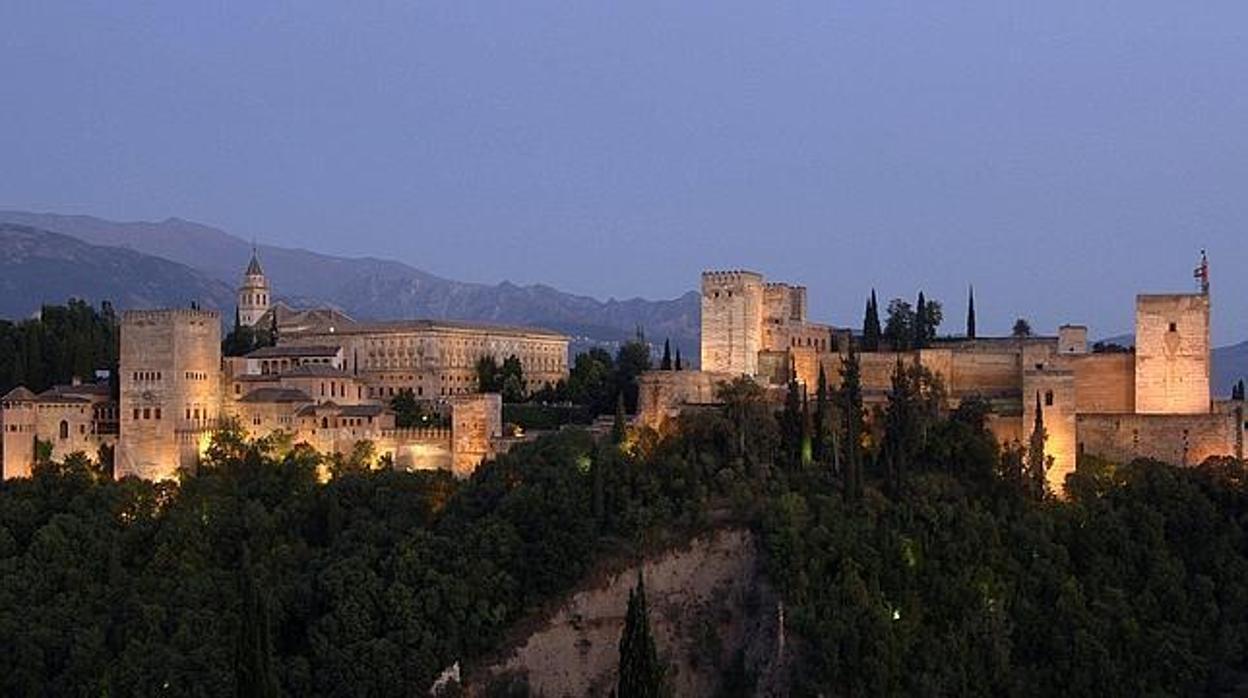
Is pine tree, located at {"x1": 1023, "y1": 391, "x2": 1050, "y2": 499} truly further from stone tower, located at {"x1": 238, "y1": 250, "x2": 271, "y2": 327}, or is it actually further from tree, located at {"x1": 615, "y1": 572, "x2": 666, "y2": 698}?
stone tower, located at {"x1": 238, "y1": 250, "x2": 271, "y2": 327}

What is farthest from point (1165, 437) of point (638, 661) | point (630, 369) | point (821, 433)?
point (638, 661)

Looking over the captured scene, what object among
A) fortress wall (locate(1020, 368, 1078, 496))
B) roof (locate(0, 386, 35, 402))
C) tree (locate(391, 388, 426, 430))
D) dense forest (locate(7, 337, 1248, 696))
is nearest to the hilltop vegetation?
dense forest (locate(7, 337, 1248, 696))

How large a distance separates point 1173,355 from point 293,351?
30380 mm

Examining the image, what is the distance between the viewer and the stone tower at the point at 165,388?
45.8 m

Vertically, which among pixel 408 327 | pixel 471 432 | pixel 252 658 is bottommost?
pixel 252 658

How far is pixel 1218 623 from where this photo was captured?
38.2 m

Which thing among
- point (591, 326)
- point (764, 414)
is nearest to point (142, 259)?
point (591, 326)

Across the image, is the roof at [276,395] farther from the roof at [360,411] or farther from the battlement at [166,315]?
the battlement at [166,315]

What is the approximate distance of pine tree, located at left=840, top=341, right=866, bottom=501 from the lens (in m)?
39.5

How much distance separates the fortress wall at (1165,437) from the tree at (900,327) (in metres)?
8.97

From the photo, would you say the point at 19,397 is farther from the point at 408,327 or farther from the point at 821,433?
the point at 821,433

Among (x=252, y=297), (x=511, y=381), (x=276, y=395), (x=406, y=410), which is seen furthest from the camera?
(x=252, y=297)

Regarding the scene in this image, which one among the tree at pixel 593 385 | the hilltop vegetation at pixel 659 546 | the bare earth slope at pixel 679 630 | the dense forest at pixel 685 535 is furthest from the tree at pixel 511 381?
the bare earth slope at pixel 679 630

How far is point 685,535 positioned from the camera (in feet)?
128
